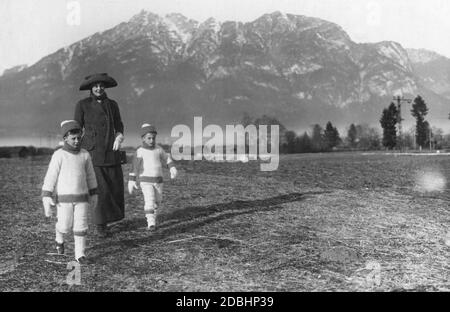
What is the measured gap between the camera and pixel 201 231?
8281 millimetres

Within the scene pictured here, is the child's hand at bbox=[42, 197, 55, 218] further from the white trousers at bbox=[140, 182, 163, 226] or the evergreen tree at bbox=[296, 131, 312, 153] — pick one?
the evergreen tree at bbox=[296, 131, 312, 153]

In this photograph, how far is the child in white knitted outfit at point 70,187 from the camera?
6.38 metres

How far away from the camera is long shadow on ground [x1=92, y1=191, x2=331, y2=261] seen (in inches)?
291

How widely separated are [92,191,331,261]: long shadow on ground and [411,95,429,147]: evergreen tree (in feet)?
338

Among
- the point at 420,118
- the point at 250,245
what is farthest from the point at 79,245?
the point at 420,118

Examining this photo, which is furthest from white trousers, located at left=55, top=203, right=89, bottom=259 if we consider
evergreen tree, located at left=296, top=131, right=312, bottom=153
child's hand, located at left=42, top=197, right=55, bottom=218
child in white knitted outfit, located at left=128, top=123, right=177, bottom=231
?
evergreen tree, located at left=296, top=131, right=312, bottom=153

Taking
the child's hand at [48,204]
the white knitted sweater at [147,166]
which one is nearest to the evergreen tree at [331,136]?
the white knitted sweater at [147,166]

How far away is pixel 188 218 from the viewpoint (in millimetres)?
9531

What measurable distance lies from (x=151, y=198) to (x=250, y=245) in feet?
6.51

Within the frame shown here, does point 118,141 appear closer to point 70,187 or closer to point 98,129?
point 98,129

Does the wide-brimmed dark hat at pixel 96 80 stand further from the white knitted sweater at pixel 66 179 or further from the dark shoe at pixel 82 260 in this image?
the dark shoe at pixel 82 260
